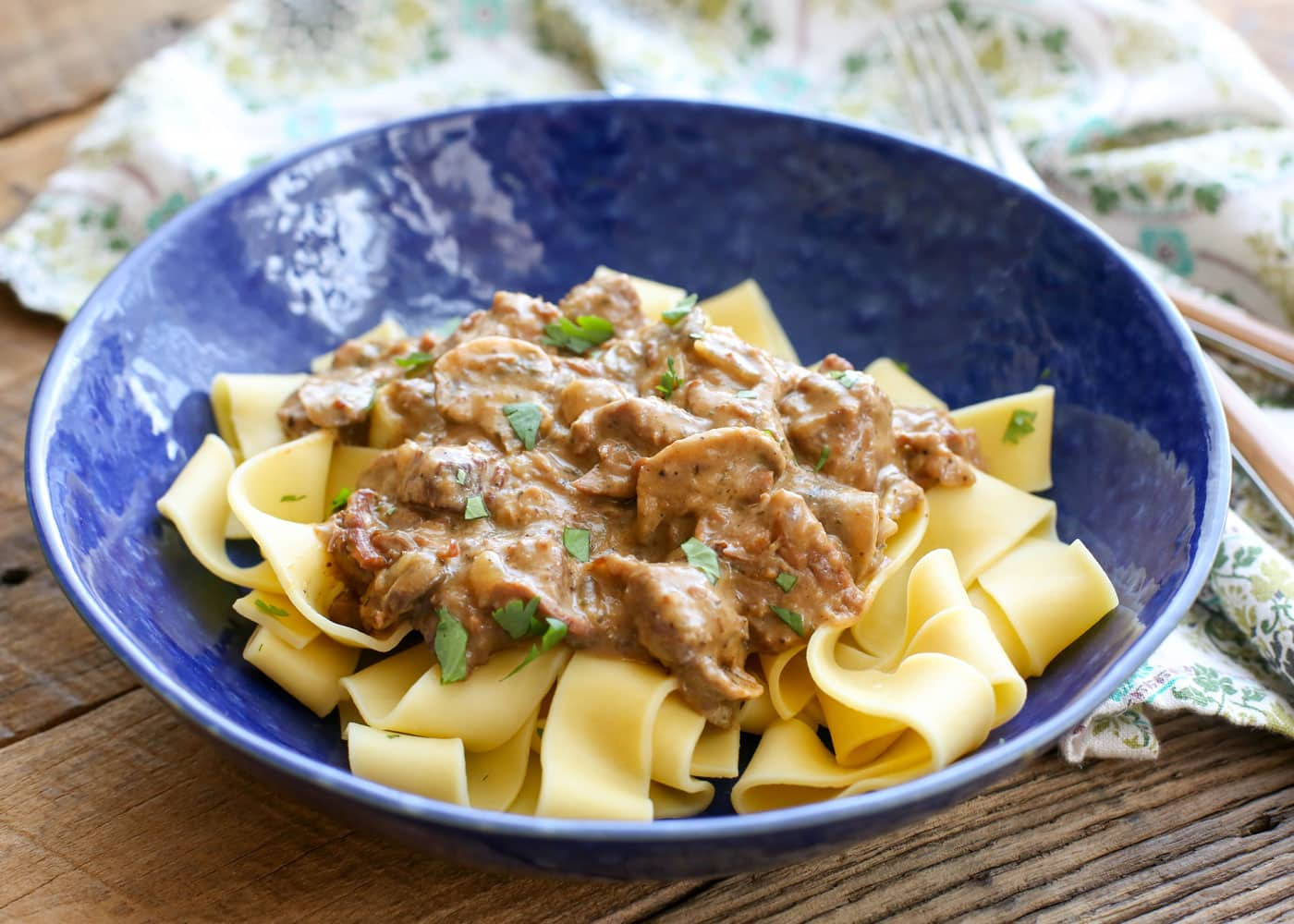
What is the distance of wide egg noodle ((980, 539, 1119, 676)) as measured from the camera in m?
3.70

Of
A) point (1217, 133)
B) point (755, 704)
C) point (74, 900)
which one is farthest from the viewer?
point (1217, 133)

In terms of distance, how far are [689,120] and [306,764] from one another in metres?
3.54

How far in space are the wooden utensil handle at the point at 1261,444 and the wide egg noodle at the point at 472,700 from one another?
104 inches

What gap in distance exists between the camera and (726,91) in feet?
21.9

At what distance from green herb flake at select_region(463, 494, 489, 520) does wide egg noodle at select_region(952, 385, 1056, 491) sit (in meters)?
1.96

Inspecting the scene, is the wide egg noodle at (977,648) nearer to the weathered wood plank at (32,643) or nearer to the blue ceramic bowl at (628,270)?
the blue ceramic bowl at (628,270)

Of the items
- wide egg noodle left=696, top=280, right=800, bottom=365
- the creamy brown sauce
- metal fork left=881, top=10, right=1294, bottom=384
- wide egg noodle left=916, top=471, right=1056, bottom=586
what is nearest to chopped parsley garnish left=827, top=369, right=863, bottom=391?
the creamy brown sauce

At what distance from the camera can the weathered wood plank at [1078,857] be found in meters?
3.34

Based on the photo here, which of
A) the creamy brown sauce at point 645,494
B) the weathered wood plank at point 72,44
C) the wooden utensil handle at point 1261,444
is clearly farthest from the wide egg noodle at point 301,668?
the weathered wood plank at point 72,44

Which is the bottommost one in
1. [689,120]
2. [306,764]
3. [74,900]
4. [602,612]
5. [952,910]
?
[952,910]

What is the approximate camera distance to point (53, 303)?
541cm

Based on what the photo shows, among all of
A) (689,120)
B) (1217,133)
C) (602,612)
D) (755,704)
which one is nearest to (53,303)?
(689,120)

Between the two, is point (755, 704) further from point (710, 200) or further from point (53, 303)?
point (53, 303)

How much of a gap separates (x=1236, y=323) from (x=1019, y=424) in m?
1.36
